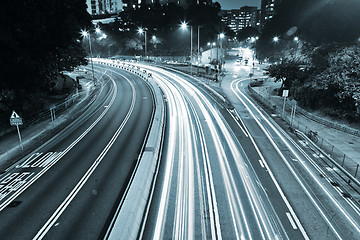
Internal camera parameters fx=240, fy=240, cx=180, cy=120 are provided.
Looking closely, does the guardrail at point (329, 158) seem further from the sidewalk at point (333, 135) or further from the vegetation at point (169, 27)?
the vegetation at point (169, 27)

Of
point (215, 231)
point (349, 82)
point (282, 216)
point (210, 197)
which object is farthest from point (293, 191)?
point (349, 82)

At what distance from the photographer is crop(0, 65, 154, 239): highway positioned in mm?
11688

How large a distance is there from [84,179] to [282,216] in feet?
39.6

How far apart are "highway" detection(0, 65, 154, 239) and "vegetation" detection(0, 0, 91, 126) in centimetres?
590

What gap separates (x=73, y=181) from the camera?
15539 millimetres

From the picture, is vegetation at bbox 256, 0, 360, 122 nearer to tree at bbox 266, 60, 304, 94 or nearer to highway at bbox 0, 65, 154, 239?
tree at bbox 266, 60, 304, 94

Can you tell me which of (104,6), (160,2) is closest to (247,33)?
(160,2)

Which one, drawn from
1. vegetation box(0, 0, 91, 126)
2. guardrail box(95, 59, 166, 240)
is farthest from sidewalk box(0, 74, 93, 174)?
guardrail box(95, 59, 166, 240)

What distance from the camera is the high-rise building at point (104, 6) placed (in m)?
161

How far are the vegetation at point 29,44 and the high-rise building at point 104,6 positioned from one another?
149601mm

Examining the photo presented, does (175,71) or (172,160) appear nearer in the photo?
(172,160)

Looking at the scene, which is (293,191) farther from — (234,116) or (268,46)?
(268,46)

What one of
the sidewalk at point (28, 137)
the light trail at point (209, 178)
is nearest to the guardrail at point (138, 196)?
the light trail at point (209, 178)

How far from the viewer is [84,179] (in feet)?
51.8
